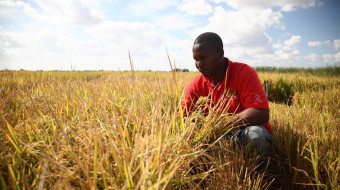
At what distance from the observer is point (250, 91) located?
244cm

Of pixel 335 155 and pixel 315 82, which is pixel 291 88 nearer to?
pixel 315 82

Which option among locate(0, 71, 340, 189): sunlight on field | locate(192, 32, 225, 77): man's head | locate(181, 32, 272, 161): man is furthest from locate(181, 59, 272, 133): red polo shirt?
locate(0, 71, 340, 189): sunlight on field

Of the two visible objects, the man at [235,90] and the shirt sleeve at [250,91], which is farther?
the shirt sleeve at [250,91]

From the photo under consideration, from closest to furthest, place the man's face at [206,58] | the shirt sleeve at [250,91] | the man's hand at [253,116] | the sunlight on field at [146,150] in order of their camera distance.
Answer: the sunlight on field at [146,150], the man's hand at [253,116], the shirt sleeve at [250,91], the man's face at [206,58]

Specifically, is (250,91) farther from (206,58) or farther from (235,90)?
(206,58)

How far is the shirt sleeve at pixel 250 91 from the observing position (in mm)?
2359

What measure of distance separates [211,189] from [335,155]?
1.13 meters

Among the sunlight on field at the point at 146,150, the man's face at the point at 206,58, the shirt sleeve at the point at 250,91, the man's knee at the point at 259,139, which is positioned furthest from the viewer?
the man's face at the point at 206,58

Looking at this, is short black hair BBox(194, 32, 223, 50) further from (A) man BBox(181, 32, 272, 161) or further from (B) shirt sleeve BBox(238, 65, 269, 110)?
(B) shirt sleeve BBox(238, 65, 269, 110)

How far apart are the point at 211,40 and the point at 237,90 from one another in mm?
594

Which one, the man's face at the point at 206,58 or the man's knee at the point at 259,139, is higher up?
the man's face at the point at 206,58

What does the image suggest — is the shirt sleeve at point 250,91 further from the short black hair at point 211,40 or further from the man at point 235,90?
the short black hair at point 211,40

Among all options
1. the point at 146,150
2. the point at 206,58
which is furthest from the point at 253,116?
the point at 146,150

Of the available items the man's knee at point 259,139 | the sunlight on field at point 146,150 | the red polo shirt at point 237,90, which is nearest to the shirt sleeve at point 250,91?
the red polo shirt at point 237,90
